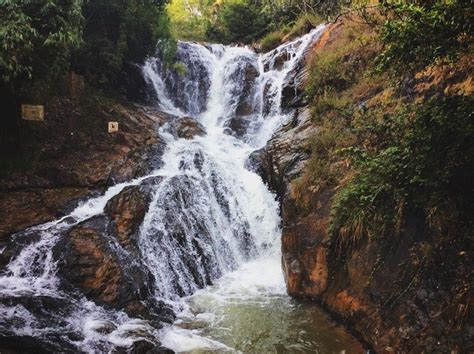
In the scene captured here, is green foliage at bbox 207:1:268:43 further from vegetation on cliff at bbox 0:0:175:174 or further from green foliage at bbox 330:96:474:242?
green foliage at bbox 330:96:474:242

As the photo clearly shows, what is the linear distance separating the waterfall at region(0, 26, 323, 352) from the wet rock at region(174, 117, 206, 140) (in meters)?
0.22

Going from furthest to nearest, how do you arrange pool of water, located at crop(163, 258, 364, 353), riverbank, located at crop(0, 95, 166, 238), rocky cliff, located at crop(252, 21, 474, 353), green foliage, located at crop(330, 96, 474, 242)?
riverbank, located at crop(0, 95, 166, 238)
pool of water, located at crop(163, 258, 364, 353)
green foliage, located at crop(330, 96, 474, 242)
rocky cliff, located at crop(252, 21, 474, 353)

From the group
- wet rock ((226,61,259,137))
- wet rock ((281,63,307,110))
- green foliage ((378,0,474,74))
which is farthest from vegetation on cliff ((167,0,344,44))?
green foliage ((378,0,474,74))

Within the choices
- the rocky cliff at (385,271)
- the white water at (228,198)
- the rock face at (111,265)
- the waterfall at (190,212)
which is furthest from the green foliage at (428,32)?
the rock face at (111,265)

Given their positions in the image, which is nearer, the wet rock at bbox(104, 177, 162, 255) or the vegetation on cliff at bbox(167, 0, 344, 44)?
the wet rock at bbox(104, 177, 162, 255)

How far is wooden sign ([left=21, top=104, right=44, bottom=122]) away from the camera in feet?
27.8

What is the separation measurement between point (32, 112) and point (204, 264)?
493 centimetres

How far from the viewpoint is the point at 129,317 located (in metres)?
6.19

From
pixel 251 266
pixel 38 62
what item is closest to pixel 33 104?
pixel 38 62

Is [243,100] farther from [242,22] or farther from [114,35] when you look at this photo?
[242,22]

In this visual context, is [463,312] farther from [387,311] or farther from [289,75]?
[289,75]

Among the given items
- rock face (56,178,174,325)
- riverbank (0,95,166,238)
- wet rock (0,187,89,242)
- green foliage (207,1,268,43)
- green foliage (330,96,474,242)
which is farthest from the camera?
green foliage (207,1,268,43)

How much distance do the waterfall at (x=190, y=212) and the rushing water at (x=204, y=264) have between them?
0.02 metres

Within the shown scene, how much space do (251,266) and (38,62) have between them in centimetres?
592
